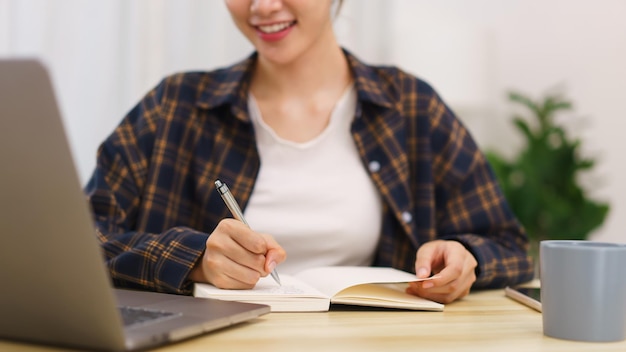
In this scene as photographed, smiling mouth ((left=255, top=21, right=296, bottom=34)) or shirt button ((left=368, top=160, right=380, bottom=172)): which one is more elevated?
smiling mouth ((left=255, top=21, right=296, bottom=34))

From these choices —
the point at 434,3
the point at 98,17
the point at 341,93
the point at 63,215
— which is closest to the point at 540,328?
the point at 63,215

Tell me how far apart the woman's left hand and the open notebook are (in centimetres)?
2

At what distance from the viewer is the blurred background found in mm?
2162

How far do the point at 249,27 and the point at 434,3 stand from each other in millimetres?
1865

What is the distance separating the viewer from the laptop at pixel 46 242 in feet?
1.88

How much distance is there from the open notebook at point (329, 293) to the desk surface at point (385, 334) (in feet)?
0.05

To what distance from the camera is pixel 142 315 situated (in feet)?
2.54

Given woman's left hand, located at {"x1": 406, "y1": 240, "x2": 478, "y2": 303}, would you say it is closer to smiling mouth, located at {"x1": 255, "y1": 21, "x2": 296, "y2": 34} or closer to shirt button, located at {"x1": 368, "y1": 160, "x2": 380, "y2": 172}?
shirt button, located at {"x1": 368, "y1": 160, "x2": 380, "y2": 172}

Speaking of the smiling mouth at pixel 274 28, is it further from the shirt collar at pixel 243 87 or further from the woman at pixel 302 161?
the shirt collar at pixel 243 87

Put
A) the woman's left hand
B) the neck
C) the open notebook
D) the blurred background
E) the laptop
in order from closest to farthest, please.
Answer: the laptop < the open notebook < the woman's left hand < the neck < the blurred background

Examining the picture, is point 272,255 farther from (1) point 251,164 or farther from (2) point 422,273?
(1) point 251,164

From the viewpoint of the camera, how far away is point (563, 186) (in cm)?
305

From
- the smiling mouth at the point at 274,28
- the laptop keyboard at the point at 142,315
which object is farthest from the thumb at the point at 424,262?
the smiling mouth at the point at 274,28

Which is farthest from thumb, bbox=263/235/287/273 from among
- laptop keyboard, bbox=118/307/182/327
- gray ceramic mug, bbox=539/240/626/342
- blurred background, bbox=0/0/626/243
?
blurred background, bbox=0/0/626/243
